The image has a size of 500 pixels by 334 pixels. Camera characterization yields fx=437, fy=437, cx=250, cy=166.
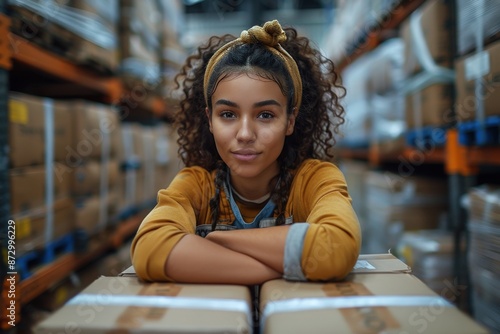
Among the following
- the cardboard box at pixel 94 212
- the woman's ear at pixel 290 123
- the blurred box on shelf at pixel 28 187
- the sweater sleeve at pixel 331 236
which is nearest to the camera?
the sweater sleeve at pixel 331 236

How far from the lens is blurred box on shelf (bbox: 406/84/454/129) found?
8.89ft

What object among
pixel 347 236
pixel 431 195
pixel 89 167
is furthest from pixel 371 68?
pixel 347 236

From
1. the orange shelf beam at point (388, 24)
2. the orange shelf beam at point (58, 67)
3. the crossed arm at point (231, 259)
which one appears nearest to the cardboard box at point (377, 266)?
the crossed arm at point (231, 259)

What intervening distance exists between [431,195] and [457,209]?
68 centimetres

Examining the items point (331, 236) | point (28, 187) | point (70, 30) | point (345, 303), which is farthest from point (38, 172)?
point (345, 303)

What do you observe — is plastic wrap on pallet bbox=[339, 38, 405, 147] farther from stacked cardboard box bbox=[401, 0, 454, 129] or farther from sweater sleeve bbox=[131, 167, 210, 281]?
sweater sleeve bbox=[131, 167, 210, 281]

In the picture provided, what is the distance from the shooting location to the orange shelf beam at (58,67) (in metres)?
2.18

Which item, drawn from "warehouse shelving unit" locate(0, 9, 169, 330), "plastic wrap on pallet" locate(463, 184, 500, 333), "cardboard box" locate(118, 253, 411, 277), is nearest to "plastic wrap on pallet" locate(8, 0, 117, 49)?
"warehouse shelving unit" locate(0, 9, 169, 330)

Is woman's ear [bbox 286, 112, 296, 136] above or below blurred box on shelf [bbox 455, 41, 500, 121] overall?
below

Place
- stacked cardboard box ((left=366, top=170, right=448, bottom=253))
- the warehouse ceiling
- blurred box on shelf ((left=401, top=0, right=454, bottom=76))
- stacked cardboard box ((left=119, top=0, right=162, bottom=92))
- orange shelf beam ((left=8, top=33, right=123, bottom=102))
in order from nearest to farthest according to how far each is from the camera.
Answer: orange shelf beam ((left=8, top=33, right=123, bottom=102)) → blurred box on shelf ((left=401, top=0, right=454, bottom=76)) → stacked cardboard box ((left=366, top=170, right=448, bottom=253)) → stacked cardboard box ((left=119, top=0, right=162, bottom=92)) → the warehouse ceiling

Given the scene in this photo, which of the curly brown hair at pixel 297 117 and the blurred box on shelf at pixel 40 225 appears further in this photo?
the blurred box on shelf at pixel 40 225

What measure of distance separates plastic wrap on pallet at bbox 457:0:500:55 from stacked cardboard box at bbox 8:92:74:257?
229 cm

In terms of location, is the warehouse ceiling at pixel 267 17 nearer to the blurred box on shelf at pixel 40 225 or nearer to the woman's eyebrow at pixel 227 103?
the blurred box on shelf at pixel 40 225

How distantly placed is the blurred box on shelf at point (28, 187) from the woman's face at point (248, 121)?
1.21 metres
